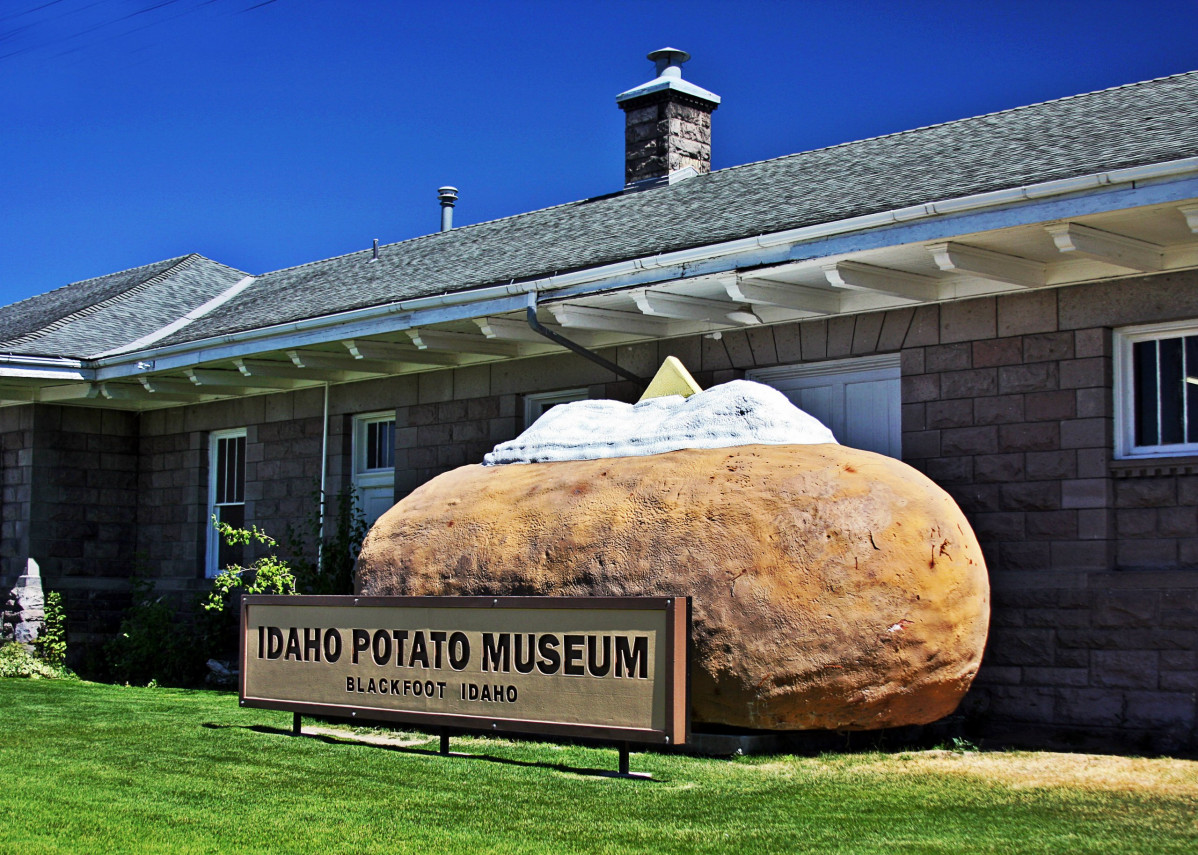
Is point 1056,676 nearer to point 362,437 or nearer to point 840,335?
point 840,335

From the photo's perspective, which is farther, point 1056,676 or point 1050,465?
point 1050,465

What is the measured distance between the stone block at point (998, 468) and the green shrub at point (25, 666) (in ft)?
33.5

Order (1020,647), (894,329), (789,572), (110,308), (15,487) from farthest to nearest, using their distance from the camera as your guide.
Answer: (110,308), (15,487), (894,329), (1020,647), (789,572)

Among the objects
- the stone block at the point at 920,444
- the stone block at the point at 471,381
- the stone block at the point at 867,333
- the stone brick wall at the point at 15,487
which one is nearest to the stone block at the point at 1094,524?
the stone block at the point at 920,444

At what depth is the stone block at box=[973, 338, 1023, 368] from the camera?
29.4 feet

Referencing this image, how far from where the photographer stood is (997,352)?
905cm

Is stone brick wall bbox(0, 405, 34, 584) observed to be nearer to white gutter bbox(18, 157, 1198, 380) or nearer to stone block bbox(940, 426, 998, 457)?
→ white gutter bbox(18, 157, 1198, 380)

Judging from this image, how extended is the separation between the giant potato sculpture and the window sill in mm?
1313

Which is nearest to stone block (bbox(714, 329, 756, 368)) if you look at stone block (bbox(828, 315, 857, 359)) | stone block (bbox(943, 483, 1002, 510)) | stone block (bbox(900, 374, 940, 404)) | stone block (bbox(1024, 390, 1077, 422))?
stone block (bbox(828, 315, 857, 359))

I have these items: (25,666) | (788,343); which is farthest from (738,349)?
(25,666)

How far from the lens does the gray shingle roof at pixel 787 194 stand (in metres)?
8.80

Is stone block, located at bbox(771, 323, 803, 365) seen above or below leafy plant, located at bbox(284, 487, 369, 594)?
above

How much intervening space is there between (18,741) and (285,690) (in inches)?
70.7

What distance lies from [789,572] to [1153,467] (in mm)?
2737
